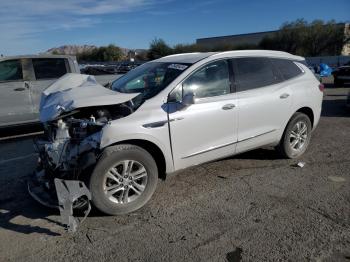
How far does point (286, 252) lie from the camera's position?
3.26 meters

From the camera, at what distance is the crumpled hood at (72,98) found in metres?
3.96

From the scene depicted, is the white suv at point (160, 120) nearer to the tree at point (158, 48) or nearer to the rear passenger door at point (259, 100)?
the rear passenger door at point (259, 100)

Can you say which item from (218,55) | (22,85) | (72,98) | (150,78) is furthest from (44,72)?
(218,55)

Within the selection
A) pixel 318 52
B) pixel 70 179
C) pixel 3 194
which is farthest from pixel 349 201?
pixel 318 52

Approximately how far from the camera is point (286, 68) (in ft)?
18.6

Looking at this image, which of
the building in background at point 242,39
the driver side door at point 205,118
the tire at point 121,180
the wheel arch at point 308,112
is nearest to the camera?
the tire at point 121,180

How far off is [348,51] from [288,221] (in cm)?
6889

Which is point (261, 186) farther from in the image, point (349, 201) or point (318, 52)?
point (318, 52)

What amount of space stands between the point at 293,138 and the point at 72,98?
357cm

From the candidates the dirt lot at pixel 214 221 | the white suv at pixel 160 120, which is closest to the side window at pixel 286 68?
the white suv at pixel 160 120

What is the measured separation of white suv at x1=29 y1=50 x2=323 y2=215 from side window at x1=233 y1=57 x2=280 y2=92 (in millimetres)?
15

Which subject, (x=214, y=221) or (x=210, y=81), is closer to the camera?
(x=214, y=221)

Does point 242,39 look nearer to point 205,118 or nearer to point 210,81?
point 210,81

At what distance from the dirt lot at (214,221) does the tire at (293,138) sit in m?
0.26
